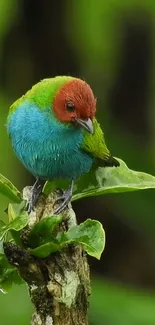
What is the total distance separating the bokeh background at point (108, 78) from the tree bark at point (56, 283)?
3444mm

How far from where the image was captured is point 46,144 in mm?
4277

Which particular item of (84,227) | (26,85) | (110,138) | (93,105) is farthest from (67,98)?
(26,85)

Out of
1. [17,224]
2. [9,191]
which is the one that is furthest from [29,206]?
[17,224]

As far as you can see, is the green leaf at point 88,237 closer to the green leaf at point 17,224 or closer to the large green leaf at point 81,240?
the large green leaf at point 81,240

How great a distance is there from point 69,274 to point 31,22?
5.12m

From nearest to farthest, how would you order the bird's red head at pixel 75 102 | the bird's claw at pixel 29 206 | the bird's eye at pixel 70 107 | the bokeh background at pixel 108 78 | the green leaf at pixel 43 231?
the green leaf at pixel 43 231 < the bird's claw at pixel 29 206 < the bird's red head at pixel 75 102 < the bird's eye at pixel 70 107 < the bokeh background at pixel 108 78

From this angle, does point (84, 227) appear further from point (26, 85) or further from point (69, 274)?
point (26, 85)

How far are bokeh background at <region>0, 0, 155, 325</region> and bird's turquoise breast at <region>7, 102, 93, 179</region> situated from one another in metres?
2.65

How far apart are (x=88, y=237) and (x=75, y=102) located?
3.21ft

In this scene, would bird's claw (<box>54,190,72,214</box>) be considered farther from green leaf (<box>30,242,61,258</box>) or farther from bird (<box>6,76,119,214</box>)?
green leaf (<box>30,242,61,258</box>)

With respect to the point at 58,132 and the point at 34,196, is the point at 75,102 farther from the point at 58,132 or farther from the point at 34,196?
the point at 34,196

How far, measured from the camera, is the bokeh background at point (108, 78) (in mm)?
7355

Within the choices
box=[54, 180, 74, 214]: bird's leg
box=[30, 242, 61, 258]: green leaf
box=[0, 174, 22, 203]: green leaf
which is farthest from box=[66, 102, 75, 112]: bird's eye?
box=[30, 242, 61, 258]: green leaf

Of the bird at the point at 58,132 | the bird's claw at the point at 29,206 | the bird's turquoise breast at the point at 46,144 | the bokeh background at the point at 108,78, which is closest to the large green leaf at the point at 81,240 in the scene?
the bird's claw at the point at 29,206
